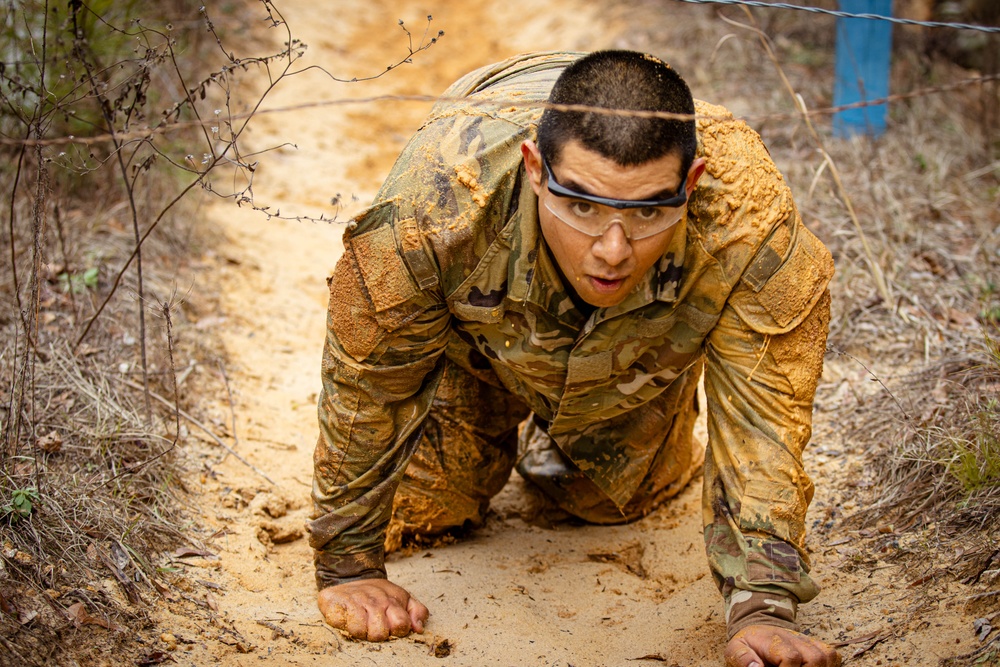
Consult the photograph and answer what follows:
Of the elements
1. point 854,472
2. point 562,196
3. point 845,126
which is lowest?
point 854,472

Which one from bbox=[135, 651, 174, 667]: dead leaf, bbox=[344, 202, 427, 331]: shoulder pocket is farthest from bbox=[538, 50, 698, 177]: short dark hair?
bbox=[135, 651, 174, 667]: dead leaf

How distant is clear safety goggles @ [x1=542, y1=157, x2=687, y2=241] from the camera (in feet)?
6.97

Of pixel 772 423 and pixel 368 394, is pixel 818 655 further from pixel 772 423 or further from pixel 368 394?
pixel 368 394

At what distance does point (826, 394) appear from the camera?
12.0ft

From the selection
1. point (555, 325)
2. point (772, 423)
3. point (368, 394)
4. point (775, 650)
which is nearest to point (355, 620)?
point (368, 394)

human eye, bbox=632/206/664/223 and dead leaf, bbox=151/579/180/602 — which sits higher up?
human eye, bbox=632/206/664/223

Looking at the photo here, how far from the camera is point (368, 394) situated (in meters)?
2.46

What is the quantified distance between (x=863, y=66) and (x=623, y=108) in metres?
3.51

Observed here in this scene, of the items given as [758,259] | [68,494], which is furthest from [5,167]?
[758,259]

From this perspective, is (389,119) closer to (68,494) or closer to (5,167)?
(5,167)

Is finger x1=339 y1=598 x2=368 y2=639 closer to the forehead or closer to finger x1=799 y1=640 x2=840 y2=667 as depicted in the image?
finger x1=799 y1=640 x2=840 y2=667

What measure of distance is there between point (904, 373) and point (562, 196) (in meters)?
1.91

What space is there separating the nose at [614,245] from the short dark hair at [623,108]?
0.14m

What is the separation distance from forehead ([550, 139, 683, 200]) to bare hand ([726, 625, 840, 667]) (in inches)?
37.8
